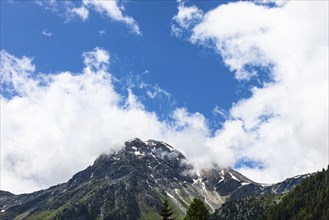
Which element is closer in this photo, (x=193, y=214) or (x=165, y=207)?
(x=165, y=207)

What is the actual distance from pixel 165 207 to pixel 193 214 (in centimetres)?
899

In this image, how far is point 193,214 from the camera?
7381 centimetres

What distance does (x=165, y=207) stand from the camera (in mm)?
66688
